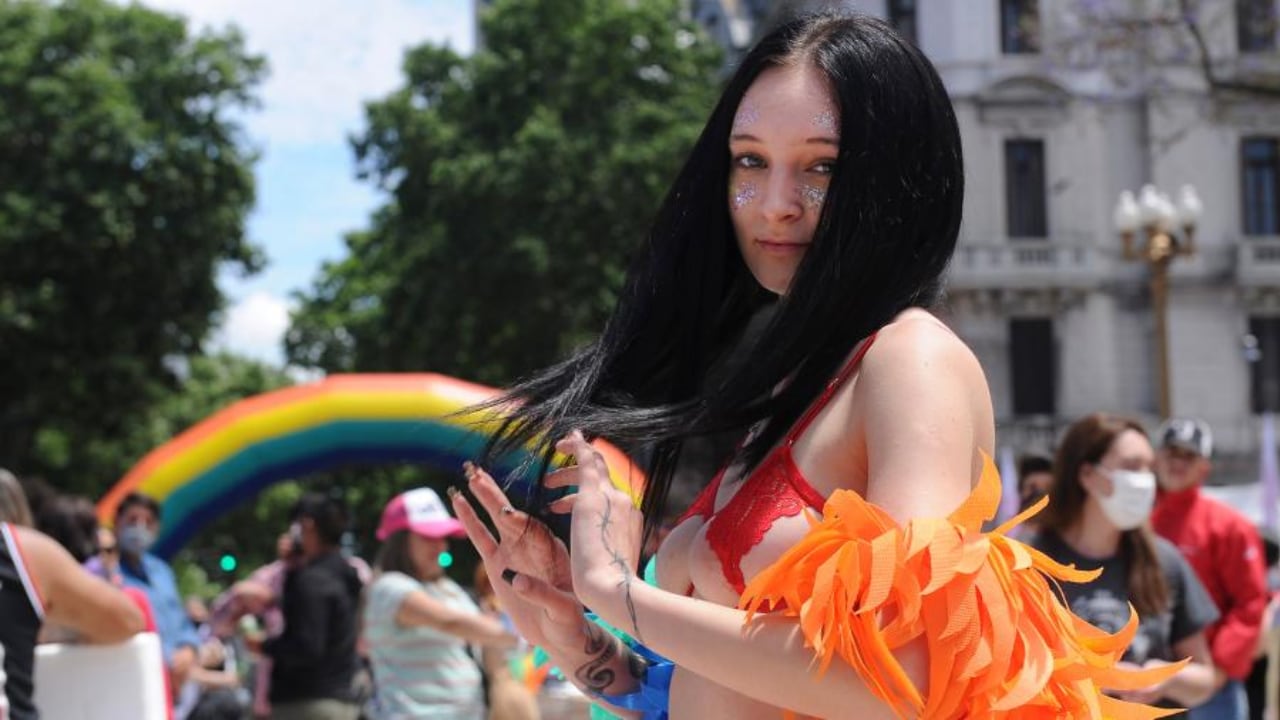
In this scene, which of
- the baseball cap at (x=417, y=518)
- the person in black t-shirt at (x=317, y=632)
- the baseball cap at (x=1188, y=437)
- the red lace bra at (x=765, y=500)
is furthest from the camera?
the person in black t-shirt at (x=317, y=632)

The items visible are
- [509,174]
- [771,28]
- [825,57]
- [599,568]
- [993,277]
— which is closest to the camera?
[599,568]

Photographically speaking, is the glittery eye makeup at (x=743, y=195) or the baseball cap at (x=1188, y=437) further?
the baseball cap at (x=1188, y=437)

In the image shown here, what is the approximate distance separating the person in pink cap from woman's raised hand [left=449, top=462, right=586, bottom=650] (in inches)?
179

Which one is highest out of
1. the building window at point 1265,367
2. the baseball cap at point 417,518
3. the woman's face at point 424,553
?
the baseball cap at point 417,518

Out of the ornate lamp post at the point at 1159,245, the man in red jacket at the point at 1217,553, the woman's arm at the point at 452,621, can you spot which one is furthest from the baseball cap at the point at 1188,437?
the ornate lamp post at the point at 1159,245

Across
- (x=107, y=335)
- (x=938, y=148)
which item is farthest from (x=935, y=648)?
(x=107, y=335)

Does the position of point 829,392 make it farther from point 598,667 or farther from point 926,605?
point 598,667

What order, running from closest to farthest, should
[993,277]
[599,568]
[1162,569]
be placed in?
[599,568] < [1162,569] < [993,277]

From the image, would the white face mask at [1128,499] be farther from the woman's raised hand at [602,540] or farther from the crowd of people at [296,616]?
the woman's raised hand at [602,540]

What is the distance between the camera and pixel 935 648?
6.05 ft

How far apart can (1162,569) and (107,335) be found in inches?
968

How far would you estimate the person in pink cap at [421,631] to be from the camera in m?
7.04

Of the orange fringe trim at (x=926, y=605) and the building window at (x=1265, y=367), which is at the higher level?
the orange fringe trim at (x=926, y=605)

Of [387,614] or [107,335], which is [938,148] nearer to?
[387,614]
